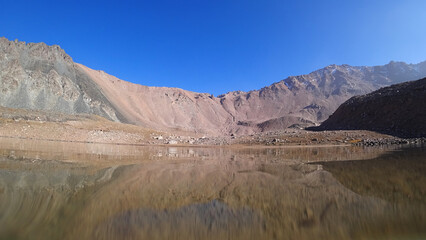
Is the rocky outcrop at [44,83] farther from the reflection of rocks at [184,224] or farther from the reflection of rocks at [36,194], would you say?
the reflection of rocks at [184,224]

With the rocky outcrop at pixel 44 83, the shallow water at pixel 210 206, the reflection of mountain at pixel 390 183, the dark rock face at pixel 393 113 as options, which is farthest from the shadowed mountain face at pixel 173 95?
the reflection of mountain at pixel 390 183

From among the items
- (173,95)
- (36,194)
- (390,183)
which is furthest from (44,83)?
(390,183)

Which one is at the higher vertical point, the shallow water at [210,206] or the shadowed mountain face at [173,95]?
the shadowed mountain face at [173,95]

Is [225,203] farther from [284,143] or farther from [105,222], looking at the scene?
[284,143]

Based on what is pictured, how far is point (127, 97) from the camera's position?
88.2 meters

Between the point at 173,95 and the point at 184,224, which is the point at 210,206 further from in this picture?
the point at 173,95

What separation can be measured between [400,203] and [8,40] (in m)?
81.1

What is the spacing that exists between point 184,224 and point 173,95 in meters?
112

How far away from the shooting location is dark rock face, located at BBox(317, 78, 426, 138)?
31.0 m

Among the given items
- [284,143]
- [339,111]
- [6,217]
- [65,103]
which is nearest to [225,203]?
[6,217]

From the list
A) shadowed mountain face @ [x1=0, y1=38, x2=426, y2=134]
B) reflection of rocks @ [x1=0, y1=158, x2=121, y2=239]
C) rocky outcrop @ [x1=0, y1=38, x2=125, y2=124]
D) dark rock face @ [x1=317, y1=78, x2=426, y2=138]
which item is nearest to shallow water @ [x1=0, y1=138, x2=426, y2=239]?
reflection of rocks @ [x1=0, y1=158, x2=121, y2=239]

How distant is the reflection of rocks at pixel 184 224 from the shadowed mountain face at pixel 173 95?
201ft

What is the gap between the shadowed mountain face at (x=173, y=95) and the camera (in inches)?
2181

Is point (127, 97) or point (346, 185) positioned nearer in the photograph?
point (346, 185)
